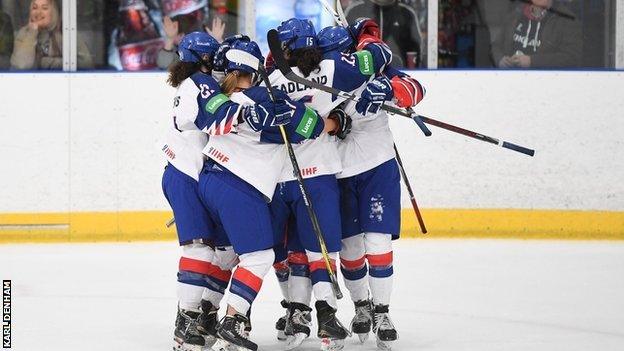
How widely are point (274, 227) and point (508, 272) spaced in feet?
7.08

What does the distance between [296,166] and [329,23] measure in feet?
11.3

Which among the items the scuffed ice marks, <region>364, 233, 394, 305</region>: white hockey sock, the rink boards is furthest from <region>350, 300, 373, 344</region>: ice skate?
the rink boards

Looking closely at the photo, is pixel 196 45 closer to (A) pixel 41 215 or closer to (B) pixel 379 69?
(B) pixel 379 69

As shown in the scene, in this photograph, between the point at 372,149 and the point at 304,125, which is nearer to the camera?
the point at 304,125

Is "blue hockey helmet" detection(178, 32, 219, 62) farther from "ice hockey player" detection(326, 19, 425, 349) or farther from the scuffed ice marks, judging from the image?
the scuffed ice marks

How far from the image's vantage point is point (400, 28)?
8.27 metres

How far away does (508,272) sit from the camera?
22.4 ft

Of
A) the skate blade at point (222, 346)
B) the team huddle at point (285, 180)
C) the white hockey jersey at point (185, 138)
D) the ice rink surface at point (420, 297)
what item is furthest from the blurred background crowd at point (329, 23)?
the skate blade at point (222, 346)

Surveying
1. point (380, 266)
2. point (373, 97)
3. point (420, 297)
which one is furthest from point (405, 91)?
point (420, 297)

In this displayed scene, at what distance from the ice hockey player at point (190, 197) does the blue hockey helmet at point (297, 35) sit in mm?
247

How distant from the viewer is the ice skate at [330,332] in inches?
193

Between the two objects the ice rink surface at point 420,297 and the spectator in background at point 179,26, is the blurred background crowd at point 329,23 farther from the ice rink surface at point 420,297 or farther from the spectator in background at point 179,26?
the ice rink surface at point 420,297

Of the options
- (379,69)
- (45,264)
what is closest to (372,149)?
(379,69)

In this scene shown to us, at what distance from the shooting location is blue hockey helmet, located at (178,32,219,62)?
15.9 ft
